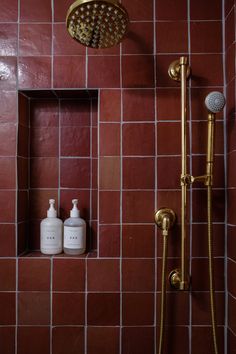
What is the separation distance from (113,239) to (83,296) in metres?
0.21

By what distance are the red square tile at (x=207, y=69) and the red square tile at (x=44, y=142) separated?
1.68ft

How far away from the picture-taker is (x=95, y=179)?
1025 mm

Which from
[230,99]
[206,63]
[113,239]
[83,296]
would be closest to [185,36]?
[206,63]

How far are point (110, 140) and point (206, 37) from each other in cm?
46

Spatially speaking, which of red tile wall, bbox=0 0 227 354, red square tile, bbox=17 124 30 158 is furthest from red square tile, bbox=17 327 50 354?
red square tile, bbox=17 124 30 158

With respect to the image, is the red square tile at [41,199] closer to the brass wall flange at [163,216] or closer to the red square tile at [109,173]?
the red square tile at [109,173]

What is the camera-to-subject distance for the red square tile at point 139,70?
918mm

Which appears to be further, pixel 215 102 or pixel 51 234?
pixel 51 234

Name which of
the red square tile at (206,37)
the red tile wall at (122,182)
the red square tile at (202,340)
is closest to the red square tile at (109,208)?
the red tile wall at (122,182)

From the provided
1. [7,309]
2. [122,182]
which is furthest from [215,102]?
[7,309]

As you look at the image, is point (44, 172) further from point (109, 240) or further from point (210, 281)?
point (210, 281)

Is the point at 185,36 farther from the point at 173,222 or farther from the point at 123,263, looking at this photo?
the point at 123,263

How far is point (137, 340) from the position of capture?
909mm

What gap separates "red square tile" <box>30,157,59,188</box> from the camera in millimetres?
1022
